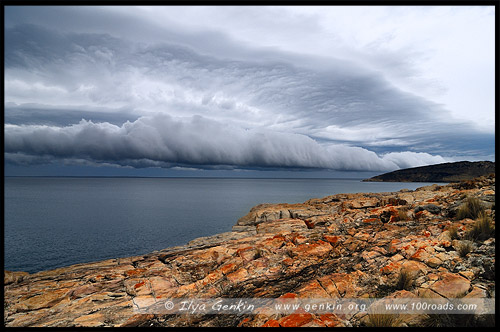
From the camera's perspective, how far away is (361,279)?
5891 mm

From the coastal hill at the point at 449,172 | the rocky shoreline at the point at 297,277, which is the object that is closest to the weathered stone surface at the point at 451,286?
the rocky shoreline at the point at 297,277

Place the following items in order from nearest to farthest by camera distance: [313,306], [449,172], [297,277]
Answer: [313,306] → [297,277] → [449,172]

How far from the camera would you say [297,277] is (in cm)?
647

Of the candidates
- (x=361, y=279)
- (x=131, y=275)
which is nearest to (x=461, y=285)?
(x=361, y=279)

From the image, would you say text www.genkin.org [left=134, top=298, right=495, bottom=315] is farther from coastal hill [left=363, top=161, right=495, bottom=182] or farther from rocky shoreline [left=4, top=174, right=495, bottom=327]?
coastal hill [left=363, top=161, right=495, bottom=182]

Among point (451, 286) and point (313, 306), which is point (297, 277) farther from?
point (451, 286)

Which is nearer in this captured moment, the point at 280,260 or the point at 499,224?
the point at 499,224

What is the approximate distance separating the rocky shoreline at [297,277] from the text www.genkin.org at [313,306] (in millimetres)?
135

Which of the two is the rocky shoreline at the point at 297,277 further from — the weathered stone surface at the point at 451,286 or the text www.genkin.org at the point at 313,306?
the text www.genkin.org at the point at 313,306

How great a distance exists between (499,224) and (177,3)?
330 inches

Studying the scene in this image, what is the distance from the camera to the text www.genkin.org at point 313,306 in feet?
14.7

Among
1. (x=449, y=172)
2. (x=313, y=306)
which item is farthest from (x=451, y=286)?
(x=449, y=172)

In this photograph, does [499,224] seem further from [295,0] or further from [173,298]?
[173,298]

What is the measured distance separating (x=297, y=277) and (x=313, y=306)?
1.36m
